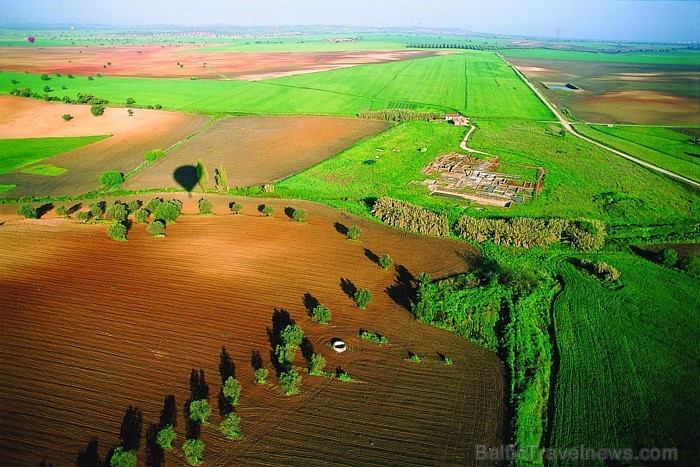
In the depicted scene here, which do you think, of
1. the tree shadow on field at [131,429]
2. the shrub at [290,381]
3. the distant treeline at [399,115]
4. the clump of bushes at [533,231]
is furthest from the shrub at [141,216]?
the distant treeline at [399,115]

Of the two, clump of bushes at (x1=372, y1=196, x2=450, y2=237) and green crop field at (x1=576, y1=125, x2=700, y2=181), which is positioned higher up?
green crop field at (x1=576, y1=125, x2=700, y2=181)

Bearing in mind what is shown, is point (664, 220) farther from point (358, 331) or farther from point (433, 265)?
point (358, 331)

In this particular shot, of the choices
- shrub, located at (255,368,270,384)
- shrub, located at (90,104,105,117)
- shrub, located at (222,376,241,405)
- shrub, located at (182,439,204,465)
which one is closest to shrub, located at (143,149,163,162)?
shrub, located at (90,104,105,117)

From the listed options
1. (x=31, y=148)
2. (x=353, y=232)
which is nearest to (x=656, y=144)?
(x=353, y=232)

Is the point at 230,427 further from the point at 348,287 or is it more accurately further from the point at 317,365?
the point at 348,287

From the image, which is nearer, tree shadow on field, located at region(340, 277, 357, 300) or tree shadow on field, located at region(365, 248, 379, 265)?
tree shadow on field, located at region(340, 277, 357, 300)

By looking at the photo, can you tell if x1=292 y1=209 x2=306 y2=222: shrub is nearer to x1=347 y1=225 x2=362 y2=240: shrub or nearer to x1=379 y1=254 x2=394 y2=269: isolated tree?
x1=347 y1=225 x2=362 y2=240: shrub

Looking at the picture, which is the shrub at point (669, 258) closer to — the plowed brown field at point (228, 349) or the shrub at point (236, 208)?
the plowed brown field at point (228, 349)

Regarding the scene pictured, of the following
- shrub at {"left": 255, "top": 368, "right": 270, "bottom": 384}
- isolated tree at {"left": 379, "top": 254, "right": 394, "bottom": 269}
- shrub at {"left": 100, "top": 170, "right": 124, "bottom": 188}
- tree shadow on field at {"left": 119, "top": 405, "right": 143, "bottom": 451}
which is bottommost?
tree shadow on field at {"left": 119, "top": 405, "right": 143, "bottom": 451}
